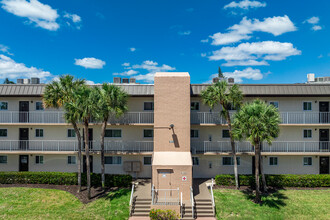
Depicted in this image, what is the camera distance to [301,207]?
54.9 feet

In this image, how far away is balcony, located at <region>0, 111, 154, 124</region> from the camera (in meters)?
21.5

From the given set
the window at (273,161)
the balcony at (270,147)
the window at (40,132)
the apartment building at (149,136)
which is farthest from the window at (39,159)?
the window at (273,161)

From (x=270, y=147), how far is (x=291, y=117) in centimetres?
356

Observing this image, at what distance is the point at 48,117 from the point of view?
21.7 metres

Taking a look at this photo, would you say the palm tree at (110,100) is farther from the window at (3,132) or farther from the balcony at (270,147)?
the window at (3,132)

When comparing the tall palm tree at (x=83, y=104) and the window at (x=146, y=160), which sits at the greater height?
the tall palm tree at (x=83, y=104)

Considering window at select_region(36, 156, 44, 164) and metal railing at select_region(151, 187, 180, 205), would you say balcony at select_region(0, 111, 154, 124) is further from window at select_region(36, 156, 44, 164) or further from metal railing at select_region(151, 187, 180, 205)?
metal railing at select_region(151, 187, 180, 205)

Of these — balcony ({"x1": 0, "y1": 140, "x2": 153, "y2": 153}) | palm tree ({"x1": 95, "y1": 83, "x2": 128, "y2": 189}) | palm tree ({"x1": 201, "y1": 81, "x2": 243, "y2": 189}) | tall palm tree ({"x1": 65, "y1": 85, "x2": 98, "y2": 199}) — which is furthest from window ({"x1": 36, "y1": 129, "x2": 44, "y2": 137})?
palm tree ({"x1": 201, "y1": 81, "x2": 243, "y2": 189})

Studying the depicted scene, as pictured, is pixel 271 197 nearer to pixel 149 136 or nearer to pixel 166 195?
pixel 166 195

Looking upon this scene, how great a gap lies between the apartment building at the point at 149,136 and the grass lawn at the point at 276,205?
11.9 feet

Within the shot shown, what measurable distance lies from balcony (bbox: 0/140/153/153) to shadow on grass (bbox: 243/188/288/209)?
376 inches

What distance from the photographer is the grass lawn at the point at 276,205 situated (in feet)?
52.2

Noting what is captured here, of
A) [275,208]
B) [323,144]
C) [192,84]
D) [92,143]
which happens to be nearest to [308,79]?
[323,144]

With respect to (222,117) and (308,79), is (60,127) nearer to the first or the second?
(222,117)
